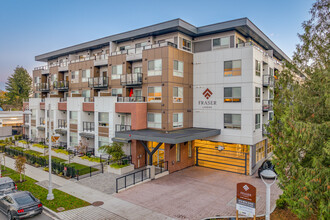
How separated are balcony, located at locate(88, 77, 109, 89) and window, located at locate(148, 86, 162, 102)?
7.79 m

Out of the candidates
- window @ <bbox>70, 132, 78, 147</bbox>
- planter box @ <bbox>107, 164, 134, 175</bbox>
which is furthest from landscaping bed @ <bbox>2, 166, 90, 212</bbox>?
window @ <bbox>70, 132, 78, 147</bbox>

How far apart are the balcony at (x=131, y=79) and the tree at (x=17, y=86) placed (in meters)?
58.9

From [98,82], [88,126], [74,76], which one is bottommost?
[88,126]

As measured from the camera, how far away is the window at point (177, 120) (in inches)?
938

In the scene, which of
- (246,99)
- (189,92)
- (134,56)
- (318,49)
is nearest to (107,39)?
(134,56)

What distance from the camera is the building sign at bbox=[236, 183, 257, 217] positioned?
10836mm

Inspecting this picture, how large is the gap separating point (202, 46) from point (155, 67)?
6.59 metres

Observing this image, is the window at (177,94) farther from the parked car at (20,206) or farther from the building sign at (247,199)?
the parked car at (20,206)

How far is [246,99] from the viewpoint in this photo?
2203 centimetres

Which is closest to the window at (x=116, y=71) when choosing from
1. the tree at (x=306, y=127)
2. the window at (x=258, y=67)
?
the window at (x=258, y=67)

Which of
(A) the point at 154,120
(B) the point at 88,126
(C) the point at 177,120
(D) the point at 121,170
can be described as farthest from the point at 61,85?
(C) the point at 177,120

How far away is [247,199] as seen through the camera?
36.2 ft

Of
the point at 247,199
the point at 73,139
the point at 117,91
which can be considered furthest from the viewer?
the point at 73,139

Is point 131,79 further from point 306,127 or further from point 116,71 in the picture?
point 306,127
